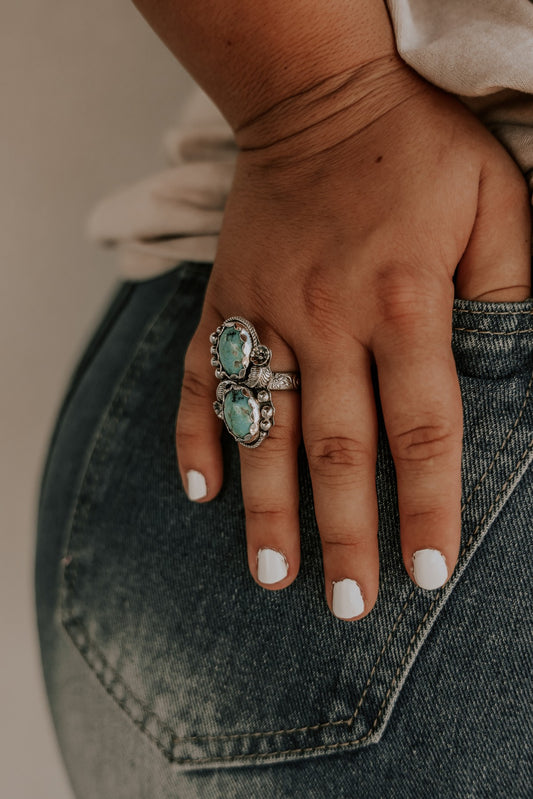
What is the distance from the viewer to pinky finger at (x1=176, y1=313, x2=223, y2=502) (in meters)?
0.66

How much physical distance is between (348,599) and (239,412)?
0.69 ft

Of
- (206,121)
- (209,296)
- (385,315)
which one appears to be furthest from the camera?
(206,121)

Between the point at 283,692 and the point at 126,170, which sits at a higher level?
the point at 126,170

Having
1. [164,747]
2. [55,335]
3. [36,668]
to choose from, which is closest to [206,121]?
[55,335]

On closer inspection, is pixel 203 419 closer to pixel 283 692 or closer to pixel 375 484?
pixel 375 484

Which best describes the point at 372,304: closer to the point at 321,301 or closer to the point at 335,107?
the point at 321,301

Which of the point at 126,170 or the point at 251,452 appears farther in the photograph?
the point at 126,170

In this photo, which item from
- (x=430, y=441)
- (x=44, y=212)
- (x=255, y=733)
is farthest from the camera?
(x=44, y=212)

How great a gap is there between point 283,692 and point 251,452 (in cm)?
26

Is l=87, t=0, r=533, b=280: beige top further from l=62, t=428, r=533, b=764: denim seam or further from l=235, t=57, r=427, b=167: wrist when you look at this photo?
l=62, t=428, r=533, b=764: denim seam

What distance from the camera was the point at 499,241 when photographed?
57 cm

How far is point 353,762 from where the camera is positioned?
617 mm

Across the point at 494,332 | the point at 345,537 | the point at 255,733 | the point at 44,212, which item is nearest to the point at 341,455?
the point at 345,537

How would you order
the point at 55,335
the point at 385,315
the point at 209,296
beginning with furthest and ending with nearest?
the point at 55,335 < the point at 209,296 < the point at 385,315
